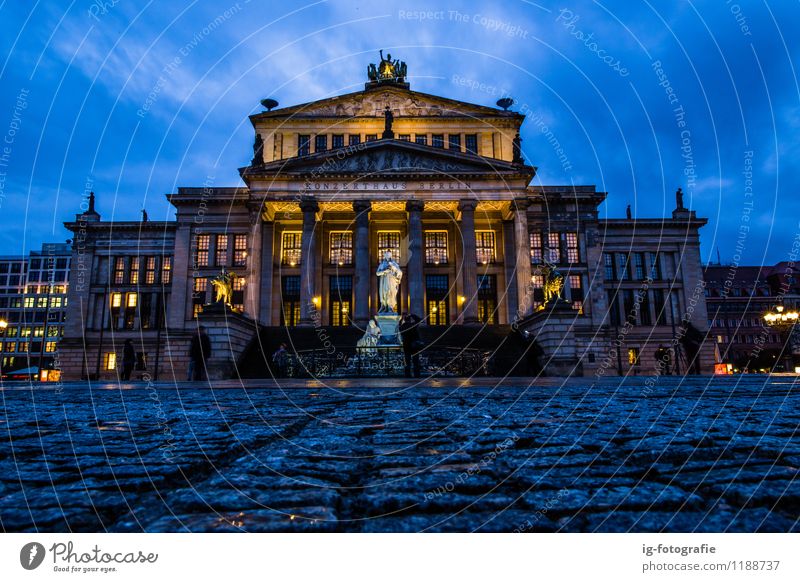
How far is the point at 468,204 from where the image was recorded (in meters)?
36.3

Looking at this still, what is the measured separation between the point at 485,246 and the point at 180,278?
23805 millimetres

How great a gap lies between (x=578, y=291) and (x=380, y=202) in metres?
17.3

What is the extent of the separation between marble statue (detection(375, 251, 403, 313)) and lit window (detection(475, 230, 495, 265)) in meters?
19.3

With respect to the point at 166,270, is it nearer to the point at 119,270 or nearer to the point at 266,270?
the point at 119,270

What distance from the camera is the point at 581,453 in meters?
2.69

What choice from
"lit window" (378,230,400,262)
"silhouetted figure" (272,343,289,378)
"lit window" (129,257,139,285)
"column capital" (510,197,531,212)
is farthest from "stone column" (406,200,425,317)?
"lit window" (129,257,139,285)

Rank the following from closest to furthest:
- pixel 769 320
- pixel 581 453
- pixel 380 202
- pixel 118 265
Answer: pixel 581 453
pixel 769 320
pixel 380 202
pixel 118 265

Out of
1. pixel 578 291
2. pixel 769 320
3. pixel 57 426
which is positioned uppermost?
pixel 578 291

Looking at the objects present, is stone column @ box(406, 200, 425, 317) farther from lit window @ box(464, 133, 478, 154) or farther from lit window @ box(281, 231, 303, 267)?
lit window @ box(281, 231, 303, 267)

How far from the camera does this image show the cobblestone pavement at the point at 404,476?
5.11 ft

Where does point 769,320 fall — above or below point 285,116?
below

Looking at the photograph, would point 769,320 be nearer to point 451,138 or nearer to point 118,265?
point 451,138

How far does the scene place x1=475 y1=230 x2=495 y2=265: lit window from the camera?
41.6 meters
